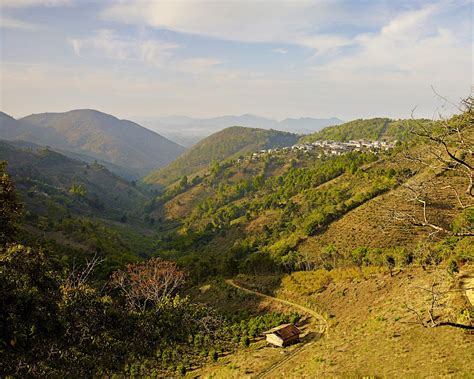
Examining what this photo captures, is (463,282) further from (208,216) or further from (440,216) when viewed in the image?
(208,216)

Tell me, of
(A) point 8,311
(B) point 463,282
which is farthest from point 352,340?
(A) point 8,311

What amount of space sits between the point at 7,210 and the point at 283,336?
19499 mm

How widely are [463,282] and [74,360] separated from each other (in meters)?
23.0

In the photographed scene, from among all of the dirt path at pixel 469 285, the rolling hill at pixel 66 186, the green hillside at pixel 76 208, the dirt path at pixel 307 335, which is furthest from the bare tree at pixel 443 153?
the rolling hill at pixel 66 186

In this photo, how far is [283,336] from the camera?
80.0 ft

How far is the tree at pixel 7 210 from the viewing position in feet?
72.6

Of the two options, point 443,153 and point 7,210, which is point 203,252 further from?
point 443,153

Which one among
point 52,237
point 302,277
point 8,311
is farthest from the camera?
point 52,237

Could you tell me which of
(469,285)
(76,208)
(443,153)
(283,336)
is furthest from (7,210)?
(76,208)

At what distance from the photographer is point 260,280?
4122cm

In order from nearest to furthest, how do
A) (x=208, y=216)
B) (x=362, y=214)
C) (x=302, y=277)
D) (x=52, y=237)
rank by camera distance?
(x=302, y=277), (x=362, y=214), (x=52, y=237), (x=208, y=216)

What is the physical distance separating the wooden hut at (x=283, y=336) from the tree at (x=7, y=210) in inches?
714

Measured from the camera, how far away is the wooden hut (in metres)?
24.2

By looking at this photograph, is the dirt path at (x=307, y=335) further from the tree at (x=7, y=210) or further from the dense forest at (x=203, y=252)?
the tree at (x=7, y=210)
